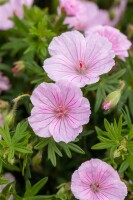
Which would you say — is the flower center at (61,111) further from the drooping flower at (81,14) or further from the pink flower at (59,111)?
the drooping flower at (81,14)

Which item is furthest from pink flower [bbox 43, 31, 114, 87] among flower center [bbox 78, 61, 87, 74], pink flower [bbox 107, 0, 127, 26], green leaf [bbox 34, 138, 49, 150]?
pink flower [bbox 107, 0, 127, 26]

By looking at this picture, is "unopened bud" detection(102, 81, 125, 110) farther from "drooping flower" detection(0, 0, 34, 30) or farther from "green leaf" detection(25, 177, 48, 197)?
"drooping flower" detection(0, 0, 34, 30)

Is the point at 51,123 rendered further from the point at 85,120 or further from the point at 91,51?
the point at 91,51

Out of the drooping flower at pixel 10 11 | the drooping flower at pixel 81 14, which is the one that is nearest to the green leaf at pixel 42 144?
the drooping flower at pixel 81 14

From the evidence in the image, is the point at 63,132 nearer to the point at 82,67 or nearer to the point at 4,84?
the point at 82,67

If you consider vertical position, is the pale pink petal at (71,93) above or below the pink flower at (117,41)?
below

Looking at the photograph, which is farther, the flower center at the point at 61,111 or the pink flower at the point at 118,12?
the pink flower at the point at 118,12

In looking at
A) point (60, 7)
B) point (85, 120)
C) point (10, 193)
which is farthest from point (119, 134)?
point (60, 7)

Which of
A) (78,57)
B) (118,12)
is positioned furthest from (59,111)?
(118,12)
